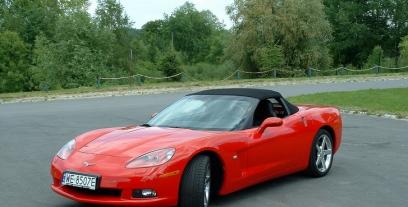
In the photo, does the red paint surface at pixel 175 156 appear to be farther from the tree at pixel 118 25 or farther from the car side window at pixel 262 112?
the tree at pixel 118 25

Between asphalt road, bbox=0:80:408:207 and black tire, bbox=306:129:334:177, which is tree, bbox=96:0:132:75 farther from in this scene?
black tire, bbox=306:129:334:177

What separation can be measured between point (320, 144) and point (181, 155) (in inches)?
121

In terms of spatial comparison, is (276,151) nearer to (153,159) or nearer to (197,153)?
(197,153)

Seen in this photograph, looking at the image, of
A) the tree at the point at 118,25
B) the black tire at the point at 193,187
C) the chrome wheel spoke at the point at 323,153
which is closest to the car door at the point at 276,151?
the chrome wheel spoke at the point at 323,153

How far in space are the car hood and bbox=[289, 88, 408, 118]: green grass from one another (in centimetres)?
1124

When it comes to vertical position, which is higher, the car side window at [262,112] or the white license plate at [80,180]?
the car side window at [262,112]

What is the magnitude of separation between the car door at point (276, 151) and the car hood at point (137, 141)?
2.21 feet

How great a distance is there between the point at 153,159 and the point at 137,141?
1.70ft

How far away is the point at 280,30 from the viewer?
162 feet

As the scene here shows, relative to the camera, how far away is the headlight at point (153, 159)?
5826 millimetres

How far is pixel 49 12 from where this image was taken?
80688mm

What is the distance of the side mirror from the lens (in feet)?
22.6

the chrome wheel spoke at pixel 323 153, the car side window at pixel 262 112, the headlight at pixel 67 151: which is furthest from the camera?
the chrome wheel spoke at pixel 323 153

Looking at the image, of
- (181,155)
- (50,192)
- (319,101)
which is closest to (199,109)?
(181,155)
